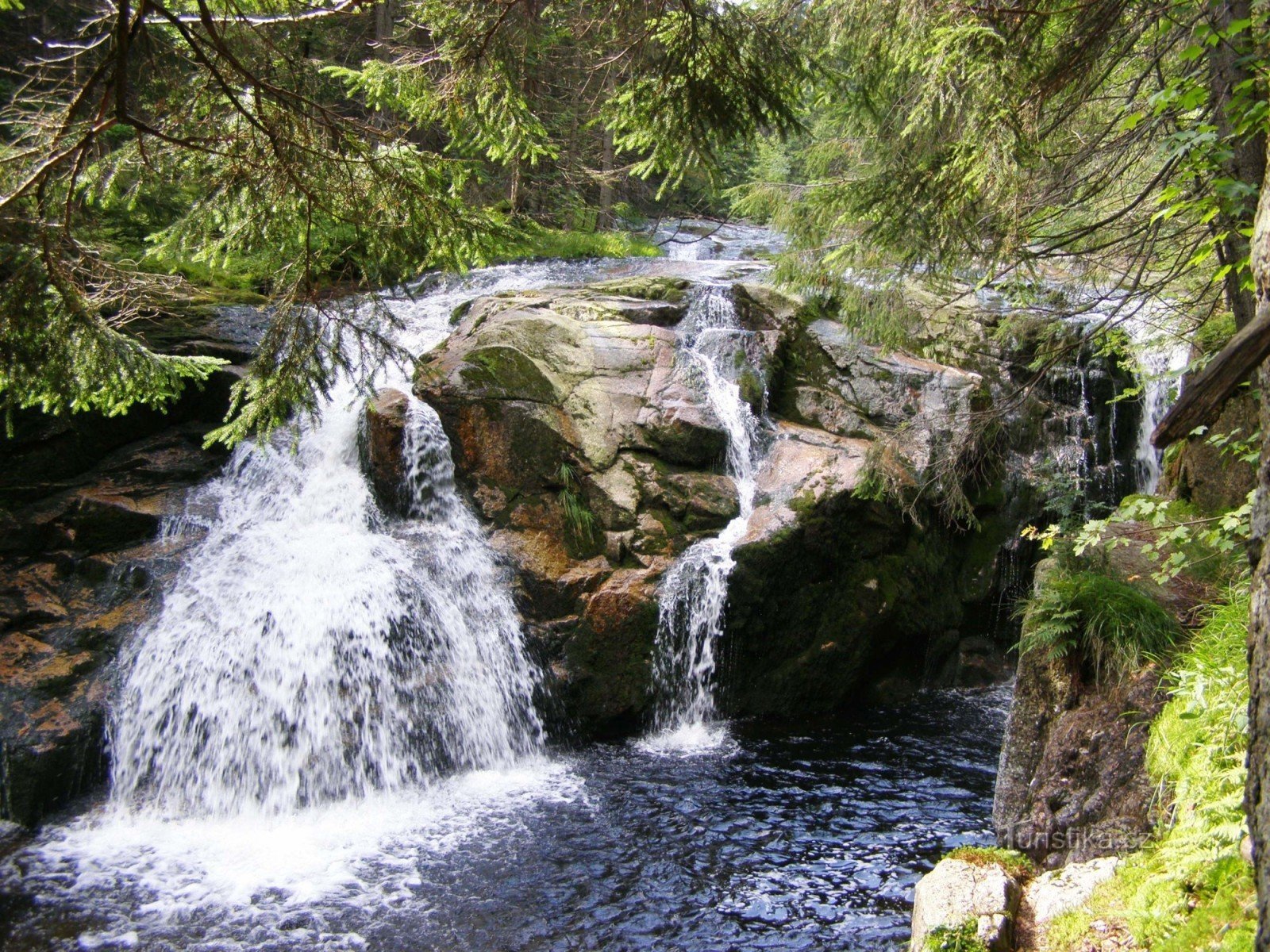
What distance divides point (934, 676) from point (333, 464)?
26.6 ft

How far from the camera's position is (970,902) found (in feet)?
15.1

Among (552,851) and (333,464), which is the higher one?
(333,464)

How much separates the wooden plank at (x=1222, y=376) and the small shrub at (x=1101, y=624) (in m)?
3.61

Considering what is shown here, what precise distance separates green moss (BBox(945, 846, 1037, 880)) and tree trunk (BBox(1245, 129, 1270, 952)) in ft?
11.5

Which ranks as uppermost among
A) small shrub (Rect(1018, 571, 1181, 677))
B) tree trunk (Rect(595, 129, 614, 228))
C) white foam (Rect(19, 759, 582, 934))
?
tree trunk (Rect(595, 129, 614, 228))

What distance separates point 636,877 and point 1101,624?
3784 mm

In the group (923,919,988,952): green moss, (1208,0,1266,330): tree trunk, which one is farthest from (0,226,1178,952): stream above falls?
(1208,0,1266,330): tree trunk

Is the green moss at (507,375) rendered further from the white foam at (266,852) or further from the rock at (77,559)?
the white foam at (266,852)

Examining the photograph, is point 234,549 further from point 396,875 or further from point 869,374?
point 869,374

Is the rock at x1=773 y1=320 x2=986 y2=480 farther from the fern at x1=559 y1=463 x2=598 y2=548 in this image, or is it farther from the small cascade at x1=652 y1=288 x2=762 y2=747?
the fern at x1=559 y1=463 x2=598 y2=548

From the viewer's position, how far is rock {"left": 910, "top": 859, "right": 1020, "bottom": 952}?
432cm

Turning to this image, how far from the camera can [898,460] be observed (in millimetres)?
9625

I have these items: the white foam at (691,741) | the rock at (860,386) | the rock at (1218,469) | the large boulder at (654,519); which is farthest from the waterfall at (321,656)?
the rock at (1218,469)

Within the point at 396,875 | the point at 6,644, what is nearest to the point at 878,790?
the point at 396,875
